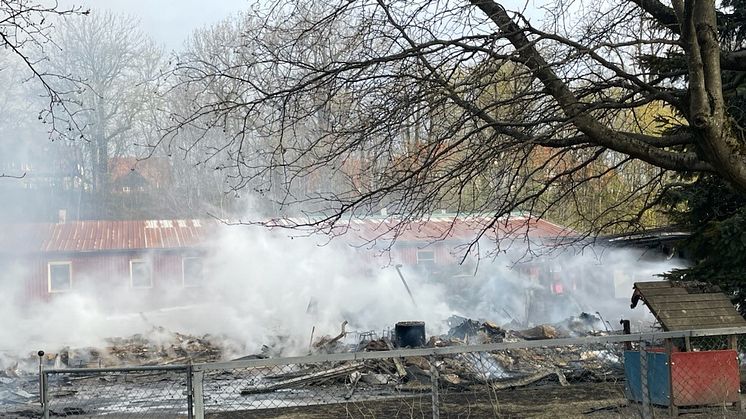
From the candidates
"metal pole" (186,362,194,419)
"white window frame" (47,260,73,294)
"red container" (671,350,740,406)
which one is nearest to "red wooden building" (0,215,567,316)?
"white window frame" (47,260,73,294)

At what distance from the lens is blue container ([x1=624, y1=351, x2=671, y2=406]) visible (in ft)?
26.1

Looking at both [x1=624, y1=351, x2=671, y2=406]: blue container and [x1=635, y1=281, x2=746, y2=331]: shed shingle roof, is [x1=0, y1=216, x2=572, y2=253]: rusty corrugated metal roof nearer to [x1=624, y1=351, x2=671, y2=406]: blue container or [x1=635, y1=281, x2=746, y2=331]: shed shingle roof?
[x1=624, y1=351, x2=671, y2=406]: blue container

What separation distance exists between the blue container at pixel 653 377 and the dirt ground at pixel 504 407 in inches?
11.8

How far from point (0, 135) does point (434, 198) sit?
30.6 m

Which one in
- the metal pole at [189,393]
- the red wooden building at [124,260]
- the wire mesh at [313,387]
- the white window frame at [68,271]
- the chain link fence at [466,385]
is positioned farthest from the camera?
the white window frame at [68,271]

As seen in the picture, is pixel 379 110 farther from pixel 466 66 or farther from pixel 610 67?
pixel 610 67

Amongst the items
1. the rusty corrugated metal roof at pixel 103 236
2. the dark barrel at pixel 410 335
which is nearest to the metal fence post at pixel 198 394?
the dark barrel at pixel 410 335

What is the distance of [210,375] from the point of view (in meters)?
16.5

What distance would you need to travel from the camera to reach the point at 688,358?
7805 mm

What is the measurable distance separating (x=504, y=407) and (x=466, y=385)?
2.86 metres

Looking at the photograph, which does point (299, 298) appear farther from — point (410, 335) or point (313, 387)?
point (313, 387)

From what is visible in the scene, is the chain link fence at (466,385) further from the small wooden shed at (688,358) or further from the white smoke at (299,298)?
the white smoke at (299,298)

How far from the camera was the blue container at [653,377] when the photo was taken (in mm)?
7965

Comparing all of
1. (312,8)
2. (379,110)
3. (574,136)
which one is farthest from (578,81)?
(312,8)
